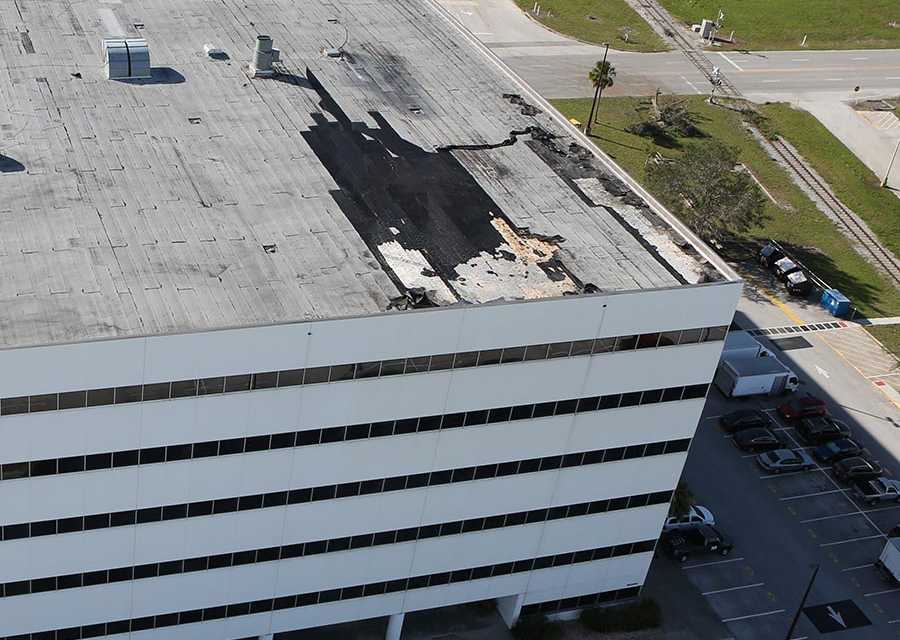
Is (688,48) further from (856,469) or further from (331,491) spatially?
(331,491)

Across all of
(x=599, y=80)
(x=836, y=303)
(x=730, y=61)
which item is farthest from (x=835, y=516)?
(x=730, y=61)

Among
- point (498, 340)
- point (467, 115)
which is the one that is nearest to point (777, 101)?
point (467, 115)

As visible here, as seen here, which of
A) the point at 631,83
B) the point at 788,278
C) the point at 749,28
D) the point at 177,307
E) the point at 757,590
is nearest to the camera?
the point at 177,307

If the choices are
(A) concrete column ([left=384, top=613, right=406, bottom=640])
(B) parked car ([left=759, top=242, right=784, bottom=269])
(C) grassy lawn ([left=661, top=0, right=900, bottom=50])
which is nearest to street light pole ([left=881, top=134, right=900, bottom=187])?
(B) parked car ([left=759, top=242, right=784, bottom=269])

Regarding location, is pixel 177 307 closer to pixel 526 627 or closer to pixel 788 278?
pixel 526 627

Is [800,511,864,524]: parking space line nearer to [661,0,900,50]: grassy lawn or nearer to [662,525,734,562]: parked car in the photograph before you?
[662,525,734,562]: parked car

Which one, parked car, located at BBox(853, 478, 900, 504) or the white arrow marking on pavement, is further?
parked car, located at BBox(853, 478, 900, 504)

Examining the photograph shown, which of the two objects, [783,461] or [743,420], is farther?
[743,420]
